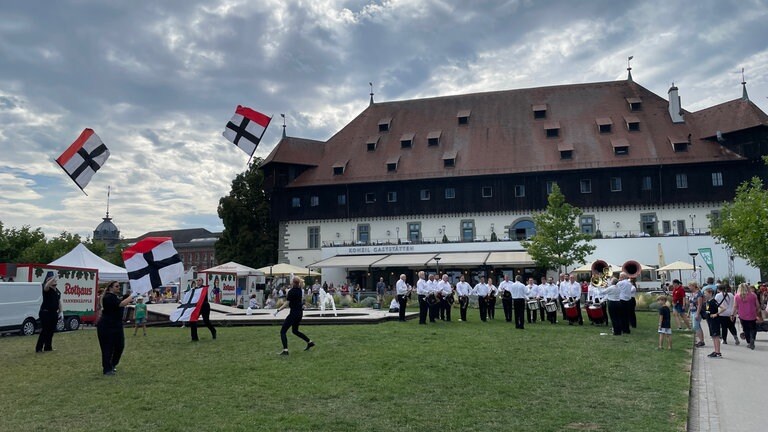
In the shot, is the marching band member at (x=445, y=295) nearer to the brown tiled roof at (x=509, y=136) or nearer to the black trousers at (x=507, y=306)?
the black trousers at (x=507, y=306)

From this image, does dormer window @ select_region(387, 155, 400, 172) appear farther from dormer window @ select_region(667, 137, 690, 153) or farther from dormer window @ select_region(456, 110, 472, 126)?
dormer window @ select_region(667, 137, 690, 153)

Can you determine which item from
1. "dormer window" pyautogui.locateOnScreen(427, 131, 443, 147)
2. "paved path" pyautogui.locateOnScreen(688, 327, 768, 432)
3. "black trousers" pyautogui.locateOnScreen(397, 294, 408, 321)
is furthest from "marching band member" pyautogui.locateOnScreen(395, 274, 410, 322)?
"dormer window" pyautogui.locateOnScreen(427, 131, 443, 147)

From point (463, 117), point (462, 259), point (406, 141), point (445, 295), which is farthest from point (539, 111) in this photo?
point (445, 295)

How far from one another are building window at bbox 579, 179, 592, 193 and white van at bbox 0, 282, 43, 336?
4018 cm

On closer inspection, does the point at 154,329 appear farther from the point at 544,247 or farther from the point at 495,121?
the point at 495,121

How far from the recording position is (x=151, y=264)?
1451cm

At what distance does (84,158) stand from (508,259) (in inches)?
1293

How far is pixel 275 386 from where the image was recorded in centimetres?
970

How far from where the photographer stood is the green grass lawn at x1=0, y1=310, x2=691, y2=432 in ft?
24.6

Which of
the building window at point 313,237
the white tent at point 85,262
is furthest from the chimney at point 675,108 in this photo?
the white tent at point 85,262

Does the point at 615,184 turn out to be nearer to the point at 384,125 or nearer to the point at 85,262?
the point at 384,125

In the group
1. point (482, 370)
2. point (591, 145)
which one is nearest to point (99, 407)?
point (482, 370)

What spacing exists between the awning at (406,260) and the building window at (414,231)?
12.7 ft

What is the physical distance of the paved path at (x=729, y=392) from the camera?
25.3 feet
